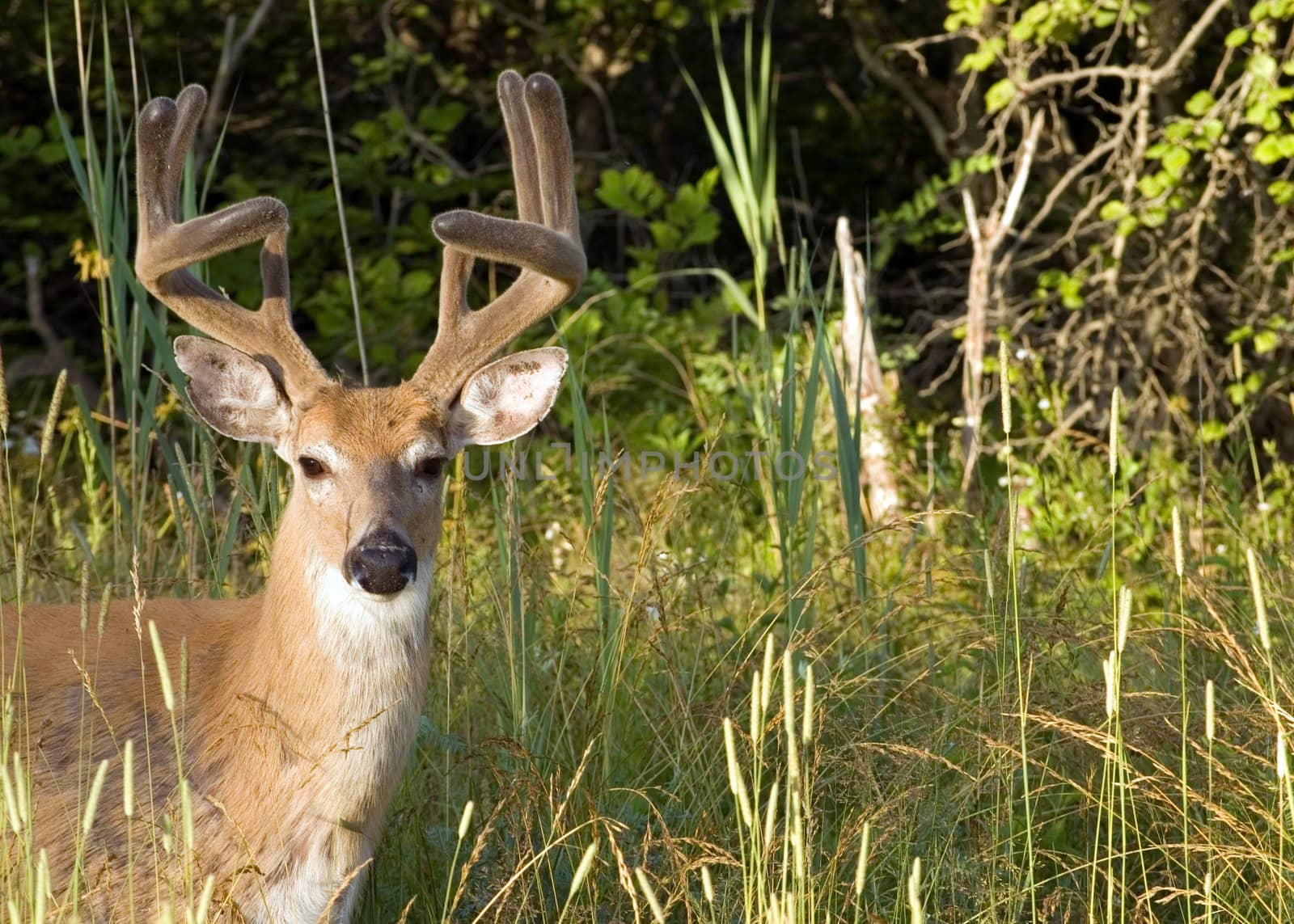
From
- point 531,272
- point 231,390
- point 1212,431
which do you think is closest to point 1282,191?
point 1212,431

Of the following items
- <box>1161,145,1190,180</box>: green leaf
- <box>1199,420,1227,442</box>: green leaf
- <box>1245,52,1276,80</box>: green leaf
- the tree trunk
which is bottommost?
<box>1199,420,1227,442</box>: green leaf

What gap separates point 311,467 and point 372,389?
0.79 feet

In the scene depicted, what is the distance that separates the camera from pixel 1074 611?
4.65 meters

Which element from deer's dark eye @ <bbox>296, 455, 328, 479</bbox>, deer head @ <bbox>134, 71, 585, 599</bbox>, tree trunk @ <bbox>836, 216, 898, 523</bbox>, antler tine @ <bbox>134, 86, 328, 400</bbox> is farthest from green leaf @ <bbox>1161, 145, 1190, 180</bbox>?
deer's dark eye @ <bbox>296, 455, 328, 479</bbox>

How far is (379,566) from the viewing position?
306 cm

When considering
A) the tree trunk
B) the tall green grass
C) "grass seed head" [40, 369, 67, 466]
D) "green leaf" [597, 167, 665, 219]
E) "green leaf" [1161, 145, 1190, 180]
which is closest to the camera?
"grass seed head" [40, 369, 67, 466]

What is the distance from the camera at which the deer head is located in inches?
128

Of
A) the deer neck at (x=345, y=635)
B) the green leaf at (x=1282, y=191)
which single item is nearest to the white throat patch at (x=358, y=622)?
the deer neck at (x=345, y=635)

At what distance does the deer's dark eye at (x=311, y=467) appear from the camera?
3303 millimetres

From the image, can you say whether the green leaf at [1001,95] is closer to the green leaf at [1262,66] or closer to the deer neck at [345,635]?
the green leaf at [1262,66]

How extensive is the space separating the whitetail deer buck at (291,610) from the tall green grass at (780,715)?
0.07 metres

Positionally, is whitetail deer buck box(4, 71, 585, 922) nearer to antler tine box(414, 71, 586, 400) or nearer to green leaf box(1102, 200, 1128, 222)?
antler tine box(414, 71, 586, 400)

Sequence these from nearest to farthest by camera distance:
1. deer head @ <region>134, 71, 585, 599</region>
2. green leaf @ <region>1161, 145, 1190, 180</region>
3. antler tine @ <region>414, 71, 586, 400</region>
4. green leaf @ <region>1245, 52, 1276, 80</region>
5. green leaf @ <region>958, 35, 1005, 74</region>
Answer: deer head @ <region>134, 71, 585, 599</region>
antler tine @ <region>414, 71, 586, 400</region>
green leaf @ <region>1245, 52, 1276, 80</region>
green leaf @ <region>1161, 145, 1190, 180</region>
green leaf @ <region>958, 35, 1005, 74</region>

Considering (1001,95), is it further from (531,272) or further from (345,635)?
(345,635)
